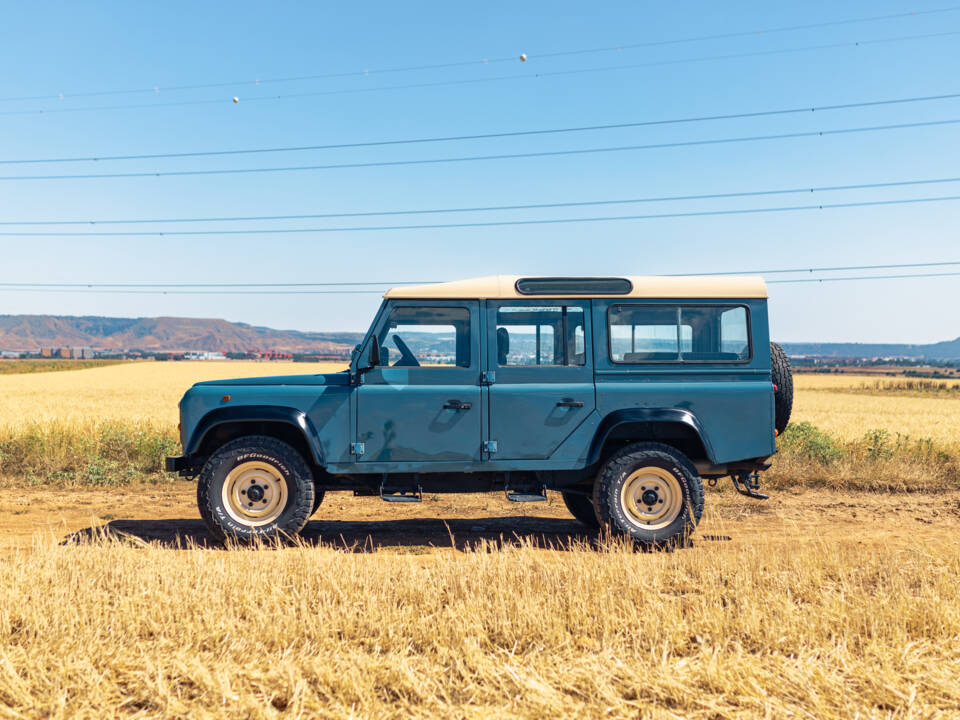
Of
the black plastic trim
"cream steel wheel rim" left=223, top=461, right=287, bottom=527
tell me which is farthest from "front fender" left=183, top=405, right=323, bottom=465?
the black plastic trim

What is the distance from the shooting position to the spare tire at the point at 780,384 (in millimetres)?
6902

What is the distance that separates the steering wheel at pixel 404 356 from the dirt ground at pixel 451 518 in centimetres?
169

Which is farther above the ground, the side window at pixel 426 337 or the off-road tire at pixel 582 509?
the side window at pixel 426 337

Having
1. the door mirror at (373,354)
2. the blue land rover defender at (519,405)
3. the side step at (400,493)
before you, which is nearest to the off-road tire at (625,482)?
the blue land rover defender at (519,405)

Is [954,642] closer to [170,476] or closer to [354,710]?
[354,710]

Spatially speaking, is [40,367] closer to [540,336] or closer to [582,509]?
[582,509]

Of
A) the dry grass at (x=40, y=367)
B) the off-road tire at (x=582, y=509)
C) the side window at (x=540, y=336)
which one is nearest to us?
the side window at (x=540, y=336)

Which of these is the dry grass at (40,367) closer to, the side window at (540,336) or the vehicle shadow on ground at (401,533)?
the vehicle shadow on ground at (401,533)

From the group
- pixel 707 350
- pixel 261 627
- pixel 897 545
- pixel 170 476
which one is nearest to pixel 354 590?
pixel 261 627

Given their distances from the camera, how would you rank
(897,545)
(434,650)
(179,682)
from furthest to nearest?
(897,545), (434,650), (179,682)

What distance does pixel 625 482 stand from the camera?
6.61 metres

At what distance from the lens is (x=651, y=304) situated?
676 centimetres

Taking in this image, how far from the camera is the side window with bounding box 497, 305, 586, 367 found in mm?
6715

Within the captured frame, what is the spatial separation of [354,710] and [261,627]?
1.02 m
